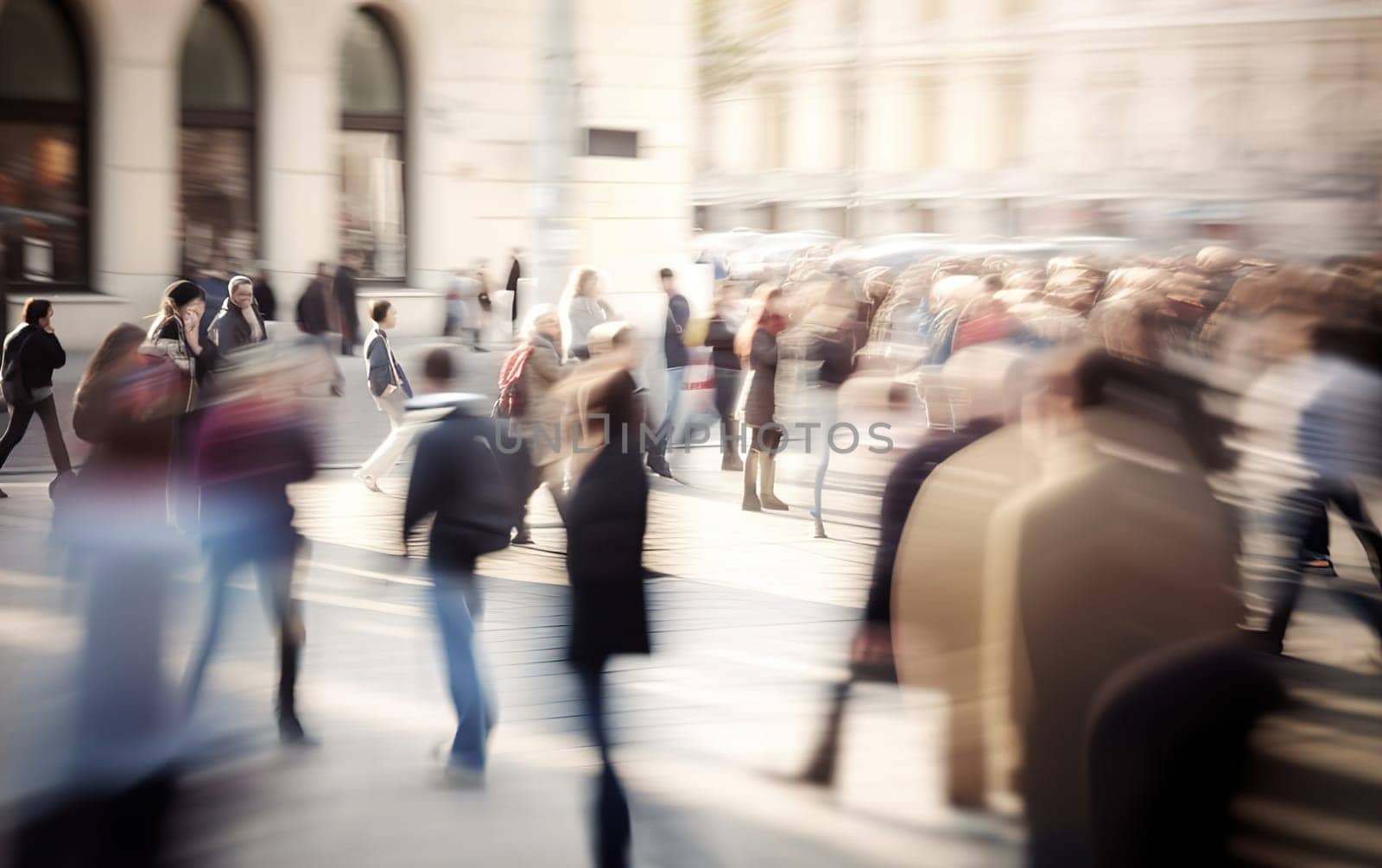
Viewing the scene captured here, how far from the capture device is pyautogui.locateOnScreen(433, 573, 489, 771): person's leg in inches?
247

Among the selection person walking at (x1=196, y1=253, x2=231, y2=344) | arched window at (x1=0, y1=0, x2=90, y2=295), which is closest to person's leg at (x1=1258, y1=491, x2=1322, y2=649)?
person walking at (x1=196, y1=253, x2=231, y2=344)

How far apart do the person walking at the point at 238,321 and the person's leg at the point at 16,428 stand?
1639mm

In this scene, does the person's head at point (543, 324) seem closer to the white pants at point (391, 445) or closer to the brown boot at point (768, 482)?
the white pants at point (391, 445)

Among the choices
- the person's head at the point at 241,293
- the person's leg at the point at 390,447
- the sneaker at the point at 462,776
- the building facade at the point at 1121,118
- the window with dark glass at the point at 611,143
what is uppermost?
the window with dark glass at the point at 611,143

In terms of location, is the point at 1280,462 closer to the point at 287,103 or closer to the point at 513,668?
the point at 513,668

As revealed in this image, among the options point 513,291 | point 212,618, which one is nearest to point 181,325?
point 212,618

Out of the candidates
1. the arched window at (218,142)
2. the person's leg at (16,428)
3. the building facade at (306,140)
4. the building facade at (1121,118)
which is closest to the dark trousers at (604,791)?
the building facade at (1121,118)

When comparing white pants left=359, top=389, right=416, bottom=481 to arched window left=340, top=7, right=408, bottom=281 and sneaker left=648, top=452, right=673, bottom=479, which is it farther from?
arched window left=340, top=7, right=408, bottom=281

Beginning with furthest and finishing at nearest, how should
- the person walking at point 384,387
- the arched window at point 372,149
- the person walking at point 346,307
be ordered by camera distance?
1. the arched window at point 372,149
2. the person walking at point 346,307
3. the person walking at point 384,387

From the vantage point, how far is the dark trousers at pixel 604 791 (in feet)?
17.3

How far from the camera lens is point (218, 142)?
908 inches

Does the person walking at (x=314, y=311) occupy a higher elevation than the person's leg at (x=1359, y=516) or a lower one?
higher

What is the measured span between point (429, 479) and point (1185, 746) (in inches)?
134

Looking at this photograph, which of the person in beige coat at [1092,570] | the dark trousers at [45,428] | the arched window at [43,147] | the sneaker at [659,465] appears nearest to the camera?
the person in beige coat at [1092,570]
